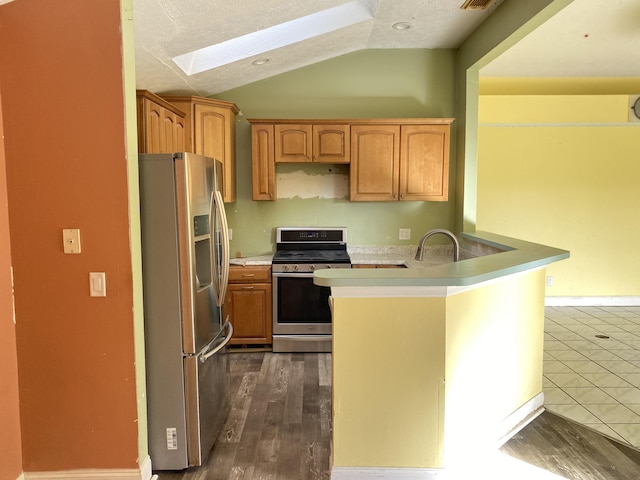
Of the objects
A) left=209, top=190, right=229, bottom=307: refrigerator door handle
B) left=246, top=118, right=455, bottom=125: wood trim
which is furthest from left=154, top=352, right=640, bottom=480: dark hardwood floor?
left=246, top=118, right=455, bottom=125: wood trim

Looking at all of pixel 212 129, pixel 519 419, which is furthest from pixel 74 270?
pixel 519 419

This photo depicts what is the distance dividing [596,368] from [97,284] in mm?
3677

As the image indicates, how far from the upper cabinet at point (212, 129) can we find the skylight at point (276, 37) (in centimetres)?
37

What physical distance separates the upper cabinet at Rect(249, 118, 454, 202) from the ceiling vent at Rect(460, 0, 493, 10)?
0.99 m

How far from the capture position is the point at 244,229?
14.7ft

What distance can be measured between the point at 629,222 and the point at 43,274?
605 centimetres

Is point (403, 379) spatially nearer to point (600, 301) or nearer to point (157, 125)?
point (157, 125)

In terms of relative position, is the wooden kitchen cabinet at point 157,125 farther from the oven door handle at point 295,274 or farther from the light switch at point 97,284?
the oven door handle at point 295,274

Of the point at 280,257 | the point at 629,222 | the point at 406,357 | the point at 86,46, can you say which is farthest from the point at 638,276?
the point at 86,46

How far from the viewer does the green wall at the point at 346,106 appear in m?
4.35

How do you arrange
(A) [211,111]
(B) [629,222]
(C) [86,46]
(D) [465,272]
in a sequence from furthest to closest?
(B) [629,222] < (A) [211,111] < (D) [465,272] < (C) [86,46]

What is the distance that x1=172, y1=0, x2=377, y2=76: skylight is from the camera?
136 inches

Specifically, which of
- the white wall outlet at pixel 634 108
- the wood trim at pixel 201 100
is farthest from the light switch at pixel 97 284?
the white wall outlet at pixel 634 108

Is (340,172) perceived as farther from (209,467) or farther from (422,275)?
(209,467)
